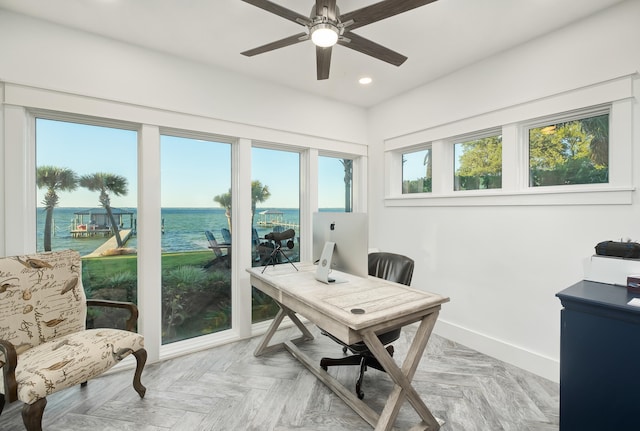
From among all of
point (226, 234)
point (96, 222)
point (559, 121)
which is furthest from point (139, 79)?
point (559, 121)

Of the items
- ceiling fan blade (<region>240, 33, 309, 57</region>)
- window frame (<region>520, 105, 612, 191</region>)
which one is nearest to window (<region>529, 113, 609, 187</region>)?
window frame (<region>520, 105, 612, 191</region>)

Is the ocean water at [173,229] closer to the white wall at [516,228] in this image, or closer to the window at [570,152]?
the white wall at [516,228]

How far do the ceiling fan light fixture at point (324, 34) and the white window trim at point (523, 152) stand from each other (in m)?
1.80

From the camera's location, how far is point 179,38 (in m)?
2.35

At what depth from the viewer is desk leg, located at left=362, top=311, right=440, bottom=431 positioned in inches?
59.4

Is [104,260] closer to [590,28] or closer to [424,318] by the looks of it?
[424,318]

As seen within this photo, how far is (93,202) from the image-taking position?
244cm

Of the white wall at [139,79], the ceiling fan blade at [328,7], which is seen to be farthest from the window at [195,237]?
the ceiling fan blade at [328,7]

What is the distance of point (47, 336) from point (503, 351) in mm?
3542

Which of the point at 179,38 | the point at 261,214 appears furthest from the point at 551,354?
the point at 179,38

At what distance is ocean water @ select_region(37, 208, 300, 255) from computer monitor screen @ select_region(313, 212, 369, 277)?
1328 mm

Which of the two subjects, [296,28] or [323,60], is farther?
[296,28]

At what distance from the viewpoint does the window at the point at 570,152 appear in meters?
2.17

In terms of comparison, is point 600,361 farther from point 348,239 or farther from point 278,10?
point 278,10
